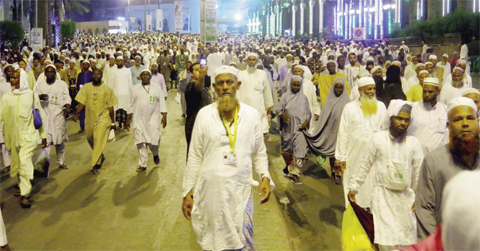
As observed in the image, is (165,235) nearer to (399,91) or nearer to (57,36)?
(399,91)

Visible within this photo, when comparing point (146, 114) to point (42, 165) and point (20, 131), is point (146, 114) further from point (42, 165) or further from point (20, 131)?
point (20, 131)

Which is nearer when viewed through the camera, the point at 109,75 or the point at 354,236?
the point at 354,236

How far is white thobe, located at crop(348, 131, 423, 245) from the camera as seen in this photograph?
4141 mm

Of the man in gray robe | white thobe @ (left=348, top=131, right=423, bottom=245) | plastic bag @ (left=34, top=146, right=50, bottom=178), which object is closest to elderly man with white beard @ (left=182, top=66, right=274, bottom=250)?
white thobe @ (left=348, top=131, right=423, bottom=245)

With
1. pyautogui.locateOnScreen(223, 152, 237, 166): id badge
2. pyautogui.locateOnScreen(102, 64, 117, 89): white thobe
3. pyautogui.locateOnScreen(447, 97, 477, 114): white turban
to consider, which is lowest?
pyautogui.locateOnScreen(223, 152, 237, 166): id badge

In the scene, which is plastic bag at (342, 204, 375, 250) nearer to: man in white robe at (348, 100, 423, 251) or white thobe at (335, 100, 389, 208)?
man in white robe at (348, 100, 423, 251)

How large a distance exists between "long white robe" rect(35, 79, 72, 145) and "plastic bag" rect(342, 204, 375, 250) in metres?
5.71

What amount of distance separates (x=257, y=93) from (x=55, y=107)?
Answer: 3.42 m

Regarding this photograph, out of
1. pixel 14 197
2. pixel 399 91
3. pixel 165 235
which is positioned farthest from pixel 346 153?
pixel 14 197

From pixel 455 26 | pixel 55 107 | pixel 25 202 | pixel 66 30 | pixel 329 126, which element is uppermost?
pixel 66 30

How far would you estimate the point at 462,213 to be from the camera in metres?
1.42

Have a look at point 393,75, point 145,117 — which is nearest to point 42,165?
point 145,117

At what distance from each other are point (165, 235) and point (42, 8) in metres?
26.6

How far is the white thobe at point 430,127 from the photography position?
17.4 feet
